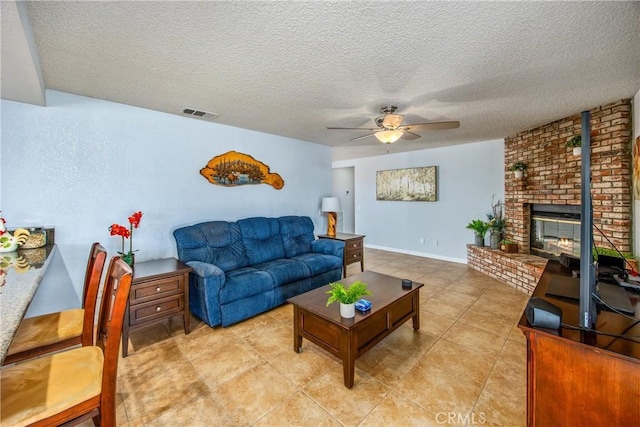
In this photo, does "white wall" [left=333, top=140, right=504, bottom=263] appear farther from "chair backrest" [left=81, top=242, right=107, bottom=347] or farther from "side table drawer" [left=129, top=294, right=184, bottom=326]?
"chair backrest" [left=81, top=242, right=107, bottom=347]

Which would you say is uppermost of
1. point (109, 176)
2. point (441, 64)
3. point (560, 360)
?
point (441, 64)

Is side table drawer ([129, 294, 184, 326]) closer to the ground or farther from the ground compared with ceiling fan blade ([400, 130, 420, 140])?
closer to the ground

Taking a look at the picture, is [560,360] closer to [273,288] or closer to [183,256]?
[273,288]

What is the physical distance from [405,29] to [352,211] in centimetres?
637

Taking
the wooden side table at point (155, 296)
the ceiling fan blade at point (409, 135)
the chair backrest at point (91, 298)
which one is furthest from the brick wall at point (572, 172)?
the chair backrest at point (91, 298)

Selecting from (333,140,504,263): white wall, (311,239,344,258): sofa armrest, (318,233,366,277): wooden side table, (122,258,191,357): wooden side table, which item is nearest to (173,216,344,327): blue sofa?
(311,239,344,258): sofa armrest

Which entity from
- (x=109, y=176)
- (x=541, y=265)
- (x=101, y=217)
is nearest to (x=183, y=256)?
(x=101, y=217)

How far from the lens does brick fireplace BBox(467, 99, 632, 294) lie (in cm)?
294

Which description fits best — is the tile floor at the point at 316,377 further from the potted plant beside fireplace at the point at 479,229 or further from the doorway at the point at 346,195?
the doorway at the point at 346,195

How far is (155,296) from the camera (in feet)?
8.09

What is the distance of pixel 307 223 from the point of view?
4379 mm

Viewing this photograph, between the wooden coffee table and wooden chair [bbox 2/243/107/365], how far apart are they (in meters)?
1.32

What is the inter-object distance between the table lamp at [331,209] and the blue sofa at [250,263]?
58 centimetres

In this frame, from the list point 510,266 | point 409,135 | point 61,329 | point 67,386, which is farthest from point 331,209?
point 67,386
